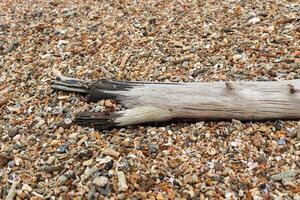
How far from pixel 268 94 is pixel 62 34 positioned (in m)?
3.36

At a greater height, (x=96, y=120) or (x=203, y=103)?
(x=203, y=103)

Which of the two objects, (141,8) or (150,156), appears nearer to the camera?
(150,156)

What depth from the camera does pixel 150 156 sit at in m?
4.22

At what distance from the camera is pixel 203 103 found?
446 centimetres

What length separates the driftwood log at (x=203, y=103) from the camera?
4.38 m

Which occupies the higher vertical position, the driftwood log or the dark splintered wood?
the driftwood log

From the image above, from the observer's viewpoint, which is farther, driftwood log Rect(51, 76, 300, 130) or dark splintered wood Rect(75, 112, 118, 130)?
dark splintered wood Rect(75, 112, 118, 130)

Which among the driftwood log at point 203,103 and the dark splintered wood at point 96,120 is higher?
the driftwood log at point 203,103

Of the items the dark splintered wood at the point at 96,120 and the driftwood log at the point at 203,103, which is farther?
the dark splintered wood at the point at 96,120

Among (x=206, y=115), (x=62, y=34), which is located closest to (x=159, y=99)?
(x=206, y=115)

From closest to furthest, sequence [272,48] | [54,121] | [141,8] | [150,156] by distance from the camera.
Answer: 1. [150,156]
2. [54,121]
3. [272,48]
4. [141,8]

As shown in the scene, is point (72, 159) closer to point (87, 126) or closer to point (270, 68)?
point (87, 126)

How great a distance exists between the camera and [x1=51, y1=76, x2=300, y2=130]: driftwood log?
4375mm

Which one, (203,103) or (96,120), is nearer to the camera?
(203,103)
